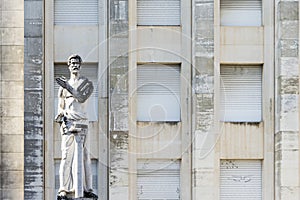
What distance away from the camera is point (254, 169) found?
36625 mm

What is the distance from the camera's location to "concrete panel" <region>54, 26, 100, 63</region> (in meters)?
36.2

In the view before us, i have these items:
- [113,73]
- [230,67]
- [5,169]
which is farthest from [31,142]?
[230,67]

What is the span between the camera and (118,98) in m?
36.1

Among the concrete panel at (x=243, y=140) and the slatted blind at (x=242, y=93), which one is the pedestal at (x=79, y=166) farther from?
the slatted blind at (x=242, y=93)

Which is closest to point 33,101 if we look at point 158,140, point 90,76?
point 90,76

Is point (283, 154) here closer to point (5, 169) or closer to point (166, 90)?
point (166, 90)

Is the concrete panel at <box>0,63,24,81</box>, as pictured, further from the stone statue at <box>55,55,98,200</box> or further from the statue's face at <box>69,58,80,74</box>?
the statue's face at <box>69,58,80,74</box>

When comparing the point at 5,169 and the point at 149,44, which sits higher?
the point at 149,44

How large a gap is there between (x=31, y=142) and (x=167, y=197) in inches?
195

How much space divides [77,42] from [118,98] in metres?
2.35

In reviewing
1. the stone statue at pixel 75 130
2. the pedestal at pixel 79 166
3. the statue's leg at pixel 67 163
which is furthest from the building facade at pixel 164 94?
the pedestal at pixel 79 166

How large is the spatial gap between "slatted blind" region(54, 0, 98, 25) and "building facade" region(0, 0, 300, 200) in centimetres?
3

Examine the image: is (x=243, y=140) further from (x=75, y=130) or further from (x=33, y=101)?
(x=75, y=130)

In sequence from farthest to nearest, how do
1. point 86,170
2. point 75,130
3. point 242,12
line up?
point 242,12, point 86,170, point 75,130
